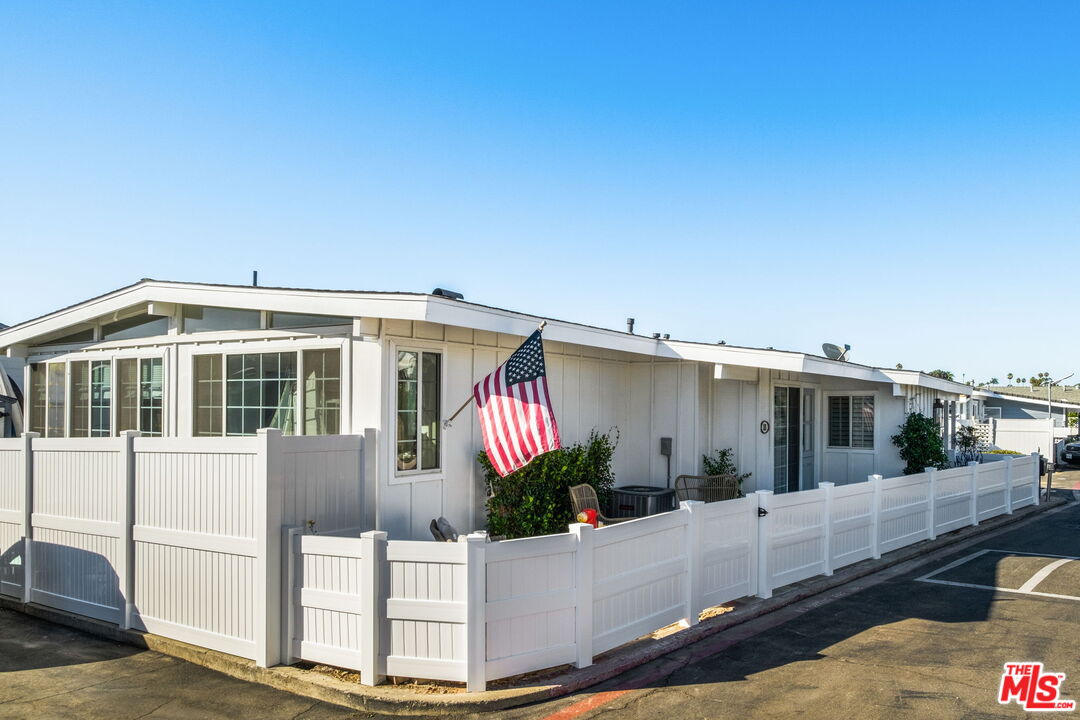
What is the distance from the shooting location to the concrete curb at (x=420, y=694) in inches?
189

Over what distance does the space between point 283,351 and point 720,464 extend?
6978mm

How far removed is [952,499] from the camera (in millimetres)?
11945

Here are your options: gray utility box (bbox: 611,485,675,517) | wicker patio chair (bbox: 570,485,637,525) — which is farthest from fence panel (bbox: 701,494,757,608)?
gray utility box (bbox: 611,485,675,517)

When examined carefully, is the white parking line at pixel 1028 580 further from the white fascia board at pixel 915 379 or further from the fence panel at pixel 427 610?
the fence panel at pixel 427 610

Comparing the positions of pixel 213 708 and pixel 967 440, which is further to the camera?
pixel 967 440

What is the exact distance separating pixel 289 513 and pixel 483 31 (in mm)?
10091

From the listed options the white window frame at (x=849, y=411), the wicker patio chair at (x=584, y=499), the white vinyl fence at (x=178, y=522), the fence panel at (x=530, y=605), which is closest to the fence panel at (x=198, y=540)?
the white vinyl fence at (x=178, y=522)

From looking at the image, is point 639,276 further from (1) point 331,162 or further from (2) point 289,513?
(2) point 289,513

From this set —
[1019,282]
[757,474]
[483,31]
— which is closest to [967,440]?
[1019,282]

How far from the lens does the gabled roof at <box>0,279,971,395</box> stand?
22.4 ft

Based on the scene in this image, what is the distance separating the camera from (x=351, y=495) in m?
6.60

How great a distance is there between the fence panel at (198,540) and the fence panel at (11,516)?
224 centimetres

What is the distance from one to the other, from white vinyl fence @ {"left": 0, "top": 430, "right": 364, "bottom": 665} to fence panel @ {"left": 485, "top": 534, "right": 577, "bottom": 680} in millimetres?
1829

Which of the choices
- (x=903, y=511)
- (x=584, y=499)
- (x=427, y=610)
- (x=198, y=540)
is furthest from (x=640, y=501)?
(x=198, y=540)
